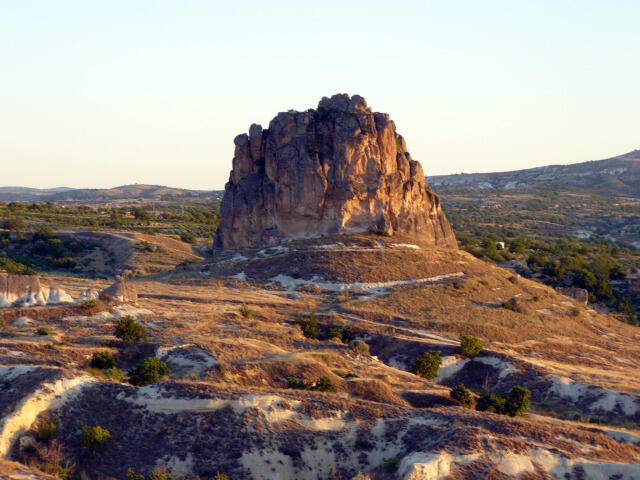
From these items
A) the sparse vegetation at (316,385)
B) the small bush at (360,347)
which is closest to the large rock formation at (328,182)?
the small bush at (360,347)

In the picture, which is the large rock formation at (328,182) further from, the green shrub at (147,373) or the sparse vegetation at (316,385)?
the green shrub at (147,373)

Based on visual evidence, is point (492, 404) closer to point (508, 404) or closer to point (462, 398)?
point (508, 404)

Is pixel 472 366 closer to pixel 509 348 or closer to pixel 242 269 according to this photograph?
pixel 509 348

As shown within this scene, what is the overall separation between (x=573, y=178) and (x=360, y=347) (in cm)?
14295

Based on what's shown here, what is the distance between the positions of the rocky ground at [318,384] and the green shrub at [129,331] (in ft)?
1.12

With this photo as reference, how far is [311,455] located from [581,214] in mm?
104344

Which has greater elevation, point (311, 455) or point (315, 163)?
point (315, 163)

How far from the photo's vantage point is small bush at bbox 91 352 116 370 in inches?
871

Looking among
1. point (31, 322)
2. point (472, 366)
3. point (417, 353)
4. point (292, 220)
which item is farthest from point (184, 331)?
point (292, 220)

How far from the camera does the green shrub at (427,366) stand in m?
26.9

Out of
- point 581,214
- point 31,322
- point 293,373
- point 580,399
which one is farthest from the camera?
point 581,214

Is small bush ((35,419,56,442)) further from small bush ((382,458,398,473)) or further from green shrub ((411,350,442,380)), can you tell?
green shrub ((411,350,442,380))

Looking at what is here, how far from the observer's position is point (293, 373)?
22031 millimetres

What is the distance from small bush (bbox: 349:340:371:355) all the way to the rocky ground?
2.24 ft
